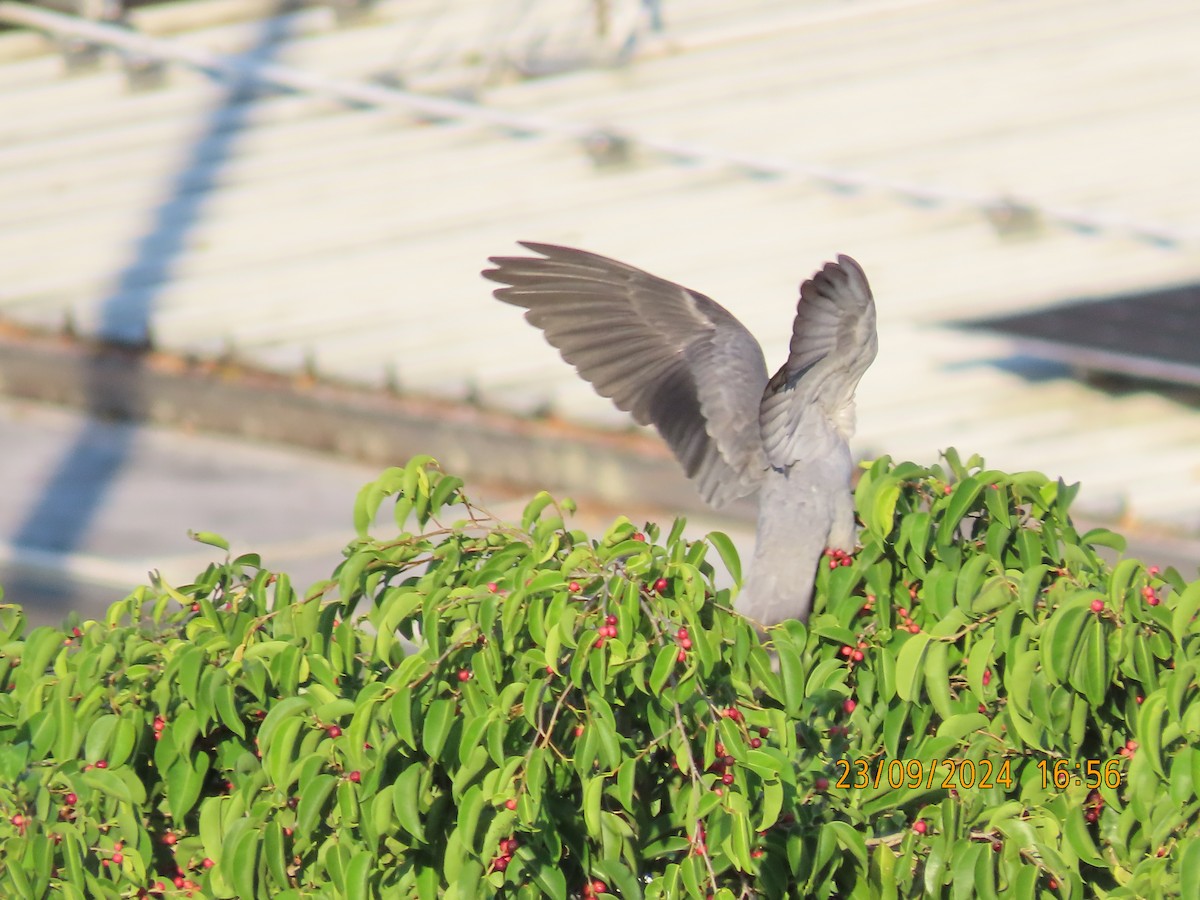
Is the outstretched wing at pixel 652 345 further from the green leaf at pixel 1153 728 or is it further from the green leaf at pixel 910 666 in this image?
the green leaf at pixel 1153 728

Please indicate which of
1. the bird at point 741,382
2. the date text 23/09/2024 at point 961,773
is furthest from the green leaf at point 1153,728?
the bird at point 741,382

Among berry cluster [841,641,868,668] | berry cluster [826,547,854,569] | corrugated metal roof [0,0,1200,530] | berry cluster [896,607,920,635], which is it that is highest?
berry cluster [896,607,920,635]

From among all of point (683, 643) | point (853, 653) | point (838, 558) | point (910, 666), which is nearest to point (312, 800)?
point (683, 643)

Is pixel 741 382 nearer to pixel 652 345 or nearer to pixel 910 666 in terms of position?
pixel 652 345

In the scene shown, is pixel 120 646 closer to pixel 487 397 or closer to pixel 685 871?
pixel 685 871

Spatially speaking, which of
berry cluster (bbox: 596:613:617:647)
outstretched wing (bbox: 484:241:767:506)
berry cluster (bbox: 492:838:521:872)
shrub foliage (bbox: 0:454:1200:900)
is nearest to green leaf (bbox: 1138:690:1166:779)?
shrub foliage (bbox: 0:454:1200:900)

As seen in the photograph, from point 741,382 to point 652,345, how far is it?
347 millimetres

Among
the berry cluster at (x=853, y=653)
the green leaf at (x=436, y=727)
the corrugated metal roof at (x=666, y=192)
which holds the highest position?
the green leaf at (x=436, y=727)

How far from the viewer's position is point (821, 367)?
14.1 ft

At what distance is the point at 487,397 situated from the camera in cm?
1004

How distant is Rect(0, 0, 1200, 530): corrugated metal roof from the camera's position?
1003 cm

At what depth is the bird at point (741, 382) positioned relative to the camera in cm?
415

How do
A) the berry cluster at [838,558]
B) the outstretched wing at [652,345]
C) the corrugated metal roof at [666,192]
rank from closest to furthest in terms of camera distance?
the berry cluster at [838,558] → the outstretched wing at [652,345] → the corrugated metal roof at [666,192]
